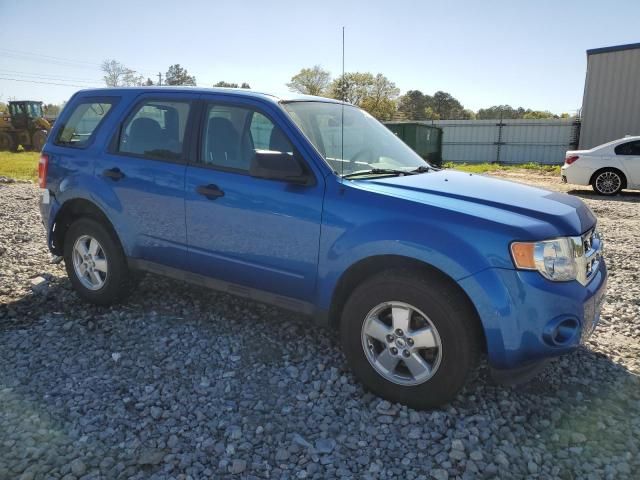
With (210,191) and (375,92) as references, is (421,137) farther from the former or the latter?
(375,92)

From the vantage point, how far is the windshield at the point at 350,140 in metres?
3.34

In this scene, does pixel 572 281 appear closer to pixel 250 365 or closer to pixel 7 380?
pixel 250 365

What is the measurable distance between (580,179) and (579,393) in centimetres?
1080

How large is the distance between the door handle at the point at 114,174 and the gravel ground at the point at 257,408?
1167 mm

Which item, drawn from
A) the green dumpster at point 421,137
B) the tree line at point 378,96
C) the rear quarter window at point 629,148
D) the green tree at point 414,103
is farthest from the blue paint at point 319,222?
the green tree at point 414,103

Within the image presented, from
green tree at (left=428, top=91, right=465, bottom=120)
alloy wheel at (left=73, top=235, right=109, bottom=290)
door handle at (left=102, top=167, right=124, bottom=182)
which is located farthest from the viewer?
green tree at (left=428, top=91, right=465, bottom=120)

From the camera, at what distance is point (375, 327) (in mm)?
2936

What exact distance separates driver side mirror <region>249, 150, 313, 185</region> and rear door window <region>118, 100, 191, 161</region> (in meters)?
0.96

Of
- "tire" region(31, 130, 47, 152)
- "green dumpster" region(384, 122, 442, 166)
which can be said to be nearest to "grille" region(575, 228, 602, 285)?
"green dumpster" region(384, 122, 442, 166)

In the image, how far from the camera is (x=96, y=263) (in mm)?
4277

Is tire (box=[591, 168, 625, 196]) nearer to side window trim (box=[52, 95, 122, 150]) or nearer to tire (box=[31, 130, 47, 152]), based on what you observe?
side window trim (box=[52, 95, 122, 150])

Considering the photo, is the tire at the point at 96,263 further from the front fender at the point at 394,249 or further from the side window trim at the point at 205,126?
the front fender at the point at 394,249

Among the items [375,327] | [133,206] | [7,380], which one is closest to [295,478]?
[375,327]

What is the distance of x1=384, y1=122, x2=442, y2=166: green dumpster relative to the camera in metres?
18.9
